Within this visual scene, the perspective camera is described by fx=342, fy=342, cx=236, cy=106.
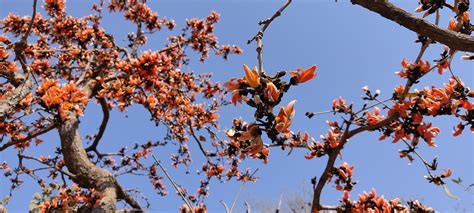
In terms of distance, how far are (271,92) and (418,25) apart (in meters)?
0.68

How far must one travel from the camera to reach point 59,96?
A: 118 inches

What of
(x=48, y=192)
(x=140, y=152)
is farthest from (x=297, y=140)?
(x=48, y=192)

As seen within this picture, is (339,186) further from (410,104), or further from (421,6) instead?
(421,6)

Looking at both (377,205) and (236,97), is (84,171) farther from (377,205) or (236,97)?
(236,97)

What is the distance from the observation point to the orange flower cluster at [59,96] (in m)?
2.90

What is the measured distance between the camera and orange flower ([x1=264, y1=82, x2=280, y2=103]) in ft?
3.34

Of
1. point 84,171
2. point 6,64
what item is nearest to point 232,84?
point 6,64

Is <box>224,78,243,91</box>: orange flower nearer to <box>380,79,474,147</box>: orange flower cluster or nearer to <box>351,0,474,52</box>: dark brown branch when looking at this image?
<box>351,0,474,52</box>: dark brown branch

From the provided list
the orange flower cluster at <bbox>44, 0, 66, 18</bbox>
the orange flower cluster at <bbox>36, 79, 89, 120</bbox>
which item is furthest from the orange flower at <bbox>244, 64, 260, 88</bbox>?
the orange flower cluster at <bbox>44, 0, 66, 18</bbox>

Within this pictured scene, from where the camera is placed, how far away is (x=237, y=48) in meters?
7.91

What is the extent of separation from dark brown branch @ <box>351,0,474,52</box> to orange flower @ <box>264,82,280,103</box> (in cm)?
59

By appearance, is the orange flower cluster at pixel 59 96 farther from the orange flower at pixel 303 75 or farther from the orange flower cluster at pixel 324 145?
the orange flower at pixel 303 75

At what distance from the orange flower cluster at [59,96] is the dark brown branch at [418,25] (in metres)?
2.58

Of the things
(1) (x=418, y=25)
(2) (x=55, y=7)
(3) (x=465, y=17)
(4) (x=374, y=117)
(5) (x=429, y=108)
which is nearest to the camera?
(1) (x=418, y=25)
